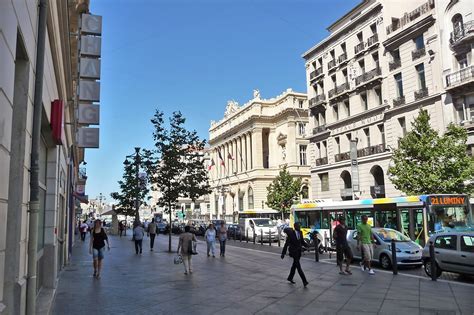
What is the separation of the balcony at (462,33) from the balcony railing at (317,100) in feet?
59.7

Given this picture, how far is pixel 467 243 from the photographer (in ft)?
42.7

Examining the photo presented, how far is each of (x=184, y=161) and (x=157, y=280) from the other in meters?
13.8

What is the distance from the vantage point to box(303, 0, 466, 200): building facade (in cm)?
3494

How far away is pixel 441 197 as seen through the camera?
64.6 ft

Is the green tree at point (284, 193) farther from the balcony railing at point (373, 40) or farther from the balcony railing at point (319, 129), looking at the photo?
A: the balcony railing at point (373, 40)

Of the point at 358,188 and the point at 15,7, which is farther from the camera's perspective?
the point at 358,188

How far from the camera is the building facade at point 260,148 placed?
245 ft

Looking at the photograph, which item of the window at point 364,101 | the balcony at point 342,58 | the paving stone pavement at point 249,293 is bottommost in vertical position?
the paving stone pavement at point 249,293

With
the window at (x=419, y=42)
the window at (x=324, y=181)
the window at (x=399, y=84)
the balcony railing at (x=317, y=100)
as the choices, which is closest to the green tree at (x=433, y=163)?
the window at (x=419, y=42)

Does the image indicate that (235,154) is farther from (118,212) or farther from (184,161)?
(184,161)

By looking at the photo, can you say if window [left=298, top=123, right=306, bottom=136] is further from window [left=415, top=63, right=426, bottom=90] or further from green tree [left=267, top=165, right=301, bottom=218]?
window [left=415, top=63, right=426, bottom=90]

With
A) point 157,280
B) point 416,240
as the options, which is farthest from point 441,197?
point 157,280

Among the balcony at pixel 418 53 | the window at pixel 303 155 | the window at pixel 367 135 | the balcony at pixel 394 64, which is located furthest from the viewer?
the window at pixel 303 155

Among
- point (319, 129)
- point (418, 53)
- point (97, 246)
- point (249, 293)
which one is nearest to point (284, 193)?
point (319, 129)
